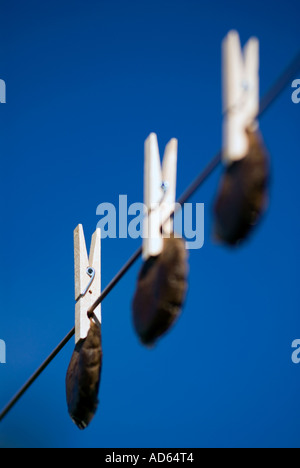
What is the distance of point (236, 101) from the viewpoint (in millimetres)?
1343

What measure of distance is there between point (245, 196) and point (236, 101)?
0.57 feet

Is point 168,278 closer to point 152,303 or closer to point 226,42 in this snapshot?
point 152,303

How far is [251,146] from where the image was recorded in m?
1.34

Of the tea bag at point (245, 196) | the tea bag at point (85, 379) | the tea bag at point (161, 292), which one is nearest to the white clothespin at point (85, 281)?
the tea bag at point (85, 379)

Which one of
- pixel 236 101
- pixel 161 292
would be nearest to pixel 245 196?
pixel 236 101

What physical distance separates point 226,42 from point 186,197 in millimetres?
342

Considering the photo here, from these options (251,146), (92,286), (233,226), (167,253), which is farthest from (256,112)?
(92,286)

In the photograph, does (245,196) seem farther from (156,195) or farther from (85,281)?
(85,281)

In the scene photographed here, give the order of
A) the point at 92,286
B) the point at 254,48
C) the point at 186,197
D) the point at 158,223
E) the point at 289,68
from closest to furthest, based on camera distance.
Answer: the point at 289,68 → the point at 254,48 → the point at 186,197 → the point at 158,223 → the point at 92,286


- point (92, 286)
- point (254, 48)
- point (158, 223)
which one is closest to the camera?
point (254, 48)

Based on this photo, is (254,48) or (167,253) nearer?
(254,48)

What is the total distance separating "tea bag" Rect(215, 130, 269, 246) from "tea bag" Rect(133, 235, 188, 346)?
0.24 m

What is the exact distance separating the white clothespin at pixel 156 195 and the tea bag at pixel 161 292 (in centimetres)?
3

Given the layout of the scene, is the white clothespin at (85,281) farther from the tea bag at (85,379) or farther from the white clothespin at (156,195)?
the white clothespin at (156,195)
